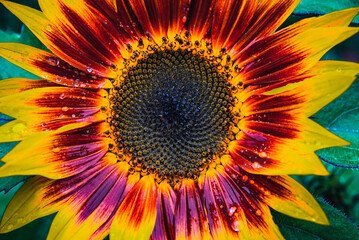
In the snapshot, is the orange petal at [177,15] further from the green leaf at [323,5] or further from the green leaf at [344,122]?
the green leaf at [344,122]

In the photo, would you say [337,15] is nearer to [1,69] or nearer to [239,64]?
[239,64]

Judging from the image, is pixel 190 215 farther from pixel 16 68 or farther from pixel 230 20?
pixel 16 68

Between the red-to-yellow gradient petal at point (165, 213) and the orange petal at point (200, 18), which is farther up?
the orange petal at point (200, 18)

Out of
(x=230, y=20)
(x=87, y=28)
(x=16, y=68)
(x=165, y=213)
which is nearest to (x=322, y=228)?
(x=165, y=213)

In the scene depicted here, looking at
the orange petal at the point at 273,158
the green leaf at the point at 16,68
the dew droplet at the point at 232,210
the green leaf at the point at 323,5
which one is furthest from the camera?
the green leaf at the point at 16,68

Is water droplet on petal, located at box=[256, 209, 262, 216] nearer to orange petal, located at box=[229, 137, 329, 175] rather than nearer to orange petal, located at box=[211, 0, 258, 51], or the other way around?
orange petal, located at box=[229, 137, 329, 175]

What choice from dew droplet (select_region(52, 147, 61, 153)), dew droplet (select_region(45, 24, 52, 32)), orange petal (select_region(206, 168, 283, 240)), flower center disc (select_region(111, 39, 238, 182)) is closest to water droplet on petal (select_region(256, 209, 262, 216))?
orange petal (select_region(206, 168, 283, 240))

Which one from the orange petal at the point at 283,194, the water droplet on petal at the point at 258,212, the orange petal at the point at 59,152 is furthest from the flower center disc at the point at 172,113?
the water droplet on petal at the point at 258,212

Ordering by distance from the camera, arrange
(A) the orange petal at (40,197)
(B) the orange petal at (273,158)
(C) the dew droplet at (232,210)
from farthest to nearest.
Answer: (C) the dew droplet at (232,210) < (A) the orange petal at (40,197) < (B) the orange petal at (273,158)
